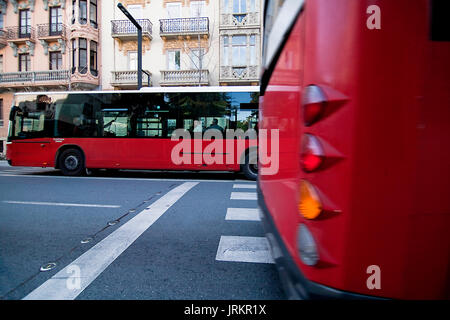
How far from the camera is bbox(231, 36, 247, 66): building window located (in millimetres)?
18641

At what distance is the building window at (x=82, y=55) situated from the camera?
1973 cm

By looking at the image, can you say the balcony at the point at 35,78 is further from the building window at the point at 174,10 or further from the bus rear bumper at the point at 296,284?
the bus rear bumper at the point at 296,284

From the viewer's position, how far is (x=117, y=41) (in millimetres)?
20188

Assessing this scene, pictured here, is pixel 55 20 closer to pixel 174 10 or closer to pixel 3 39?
pixel 3 39

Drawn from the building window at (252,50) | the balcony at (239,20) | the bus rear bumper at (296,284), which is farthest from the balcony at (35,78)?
the bus rear bumper at (296,284)

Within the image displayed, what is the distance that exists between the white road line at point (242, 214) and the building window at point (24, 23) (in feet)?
85.4

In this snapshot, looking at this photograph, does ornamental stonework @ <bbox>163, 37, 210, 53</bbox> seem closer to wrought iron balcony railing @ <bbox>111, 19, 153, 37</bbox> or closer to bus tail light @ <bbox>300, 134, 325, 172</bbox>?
wrought iron balcony railing @ <bbox>111, 19, 153, 37</bbox>

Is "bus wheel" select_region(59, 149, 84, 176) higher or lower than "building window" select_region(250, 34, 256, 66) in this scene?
lower

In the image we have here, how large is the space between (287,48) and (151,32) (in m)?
20.9

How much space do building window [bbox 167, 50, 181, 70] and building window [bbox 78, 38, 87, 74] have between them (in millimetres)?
6452

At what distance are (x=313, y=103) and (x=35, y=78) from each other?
25353 mm

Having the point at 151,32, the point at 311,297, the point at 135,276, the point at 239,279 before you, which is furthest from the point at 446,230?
the point at 151,32

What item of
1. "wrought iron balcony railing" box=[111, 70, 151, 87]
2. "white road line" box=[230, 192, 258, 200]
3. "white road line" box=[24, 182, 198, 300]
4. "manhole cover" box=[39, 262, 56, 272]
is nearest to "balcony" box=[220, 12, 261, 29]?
"wrought iron balcony railing" box=[111, 70, 151, 87]

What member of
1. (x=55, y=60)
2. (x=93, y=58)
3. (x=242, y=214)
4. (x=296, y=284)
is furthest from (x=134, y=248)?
(x=55, y=60)
